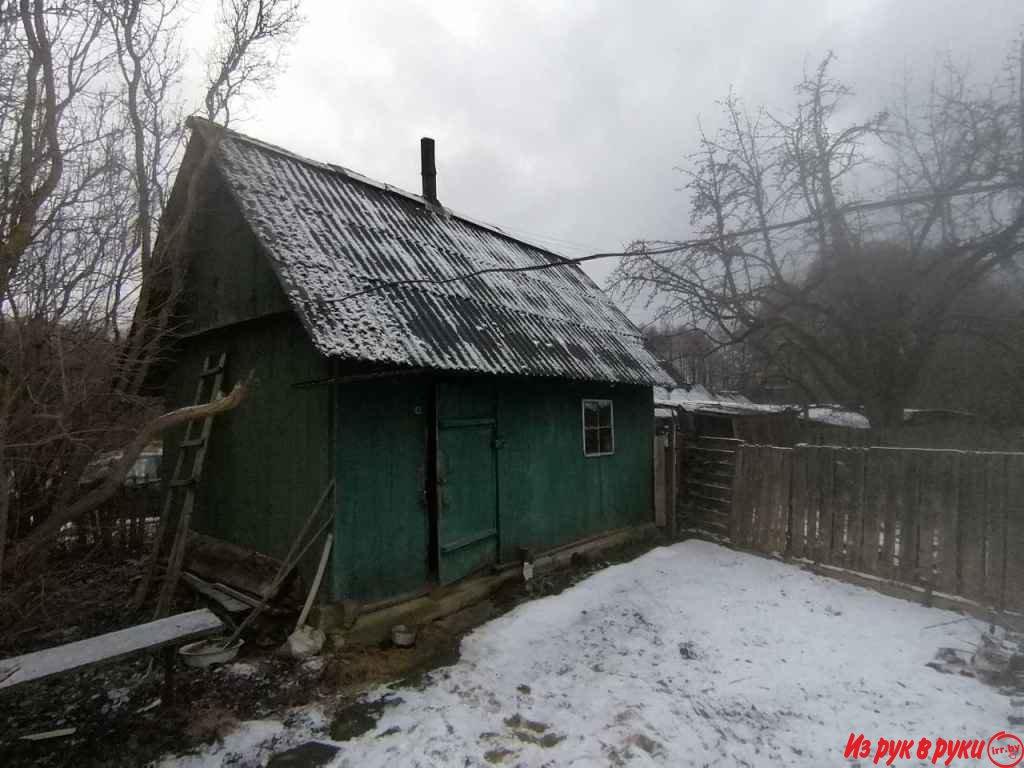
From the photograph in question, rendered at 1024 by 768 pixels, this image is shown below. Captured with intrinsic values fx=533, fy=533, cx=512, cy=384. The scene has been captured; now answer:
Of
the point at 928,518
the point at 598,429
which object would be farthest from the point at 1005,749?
the point at 598,429

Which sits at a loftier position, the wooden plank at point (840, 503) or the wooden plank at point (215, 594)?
the wooden plank at point (840, 503)

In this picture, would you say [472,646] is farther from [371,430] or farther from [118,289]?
[118,289]

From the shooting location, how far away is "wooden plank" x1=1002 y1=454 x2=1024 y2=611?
213 inches

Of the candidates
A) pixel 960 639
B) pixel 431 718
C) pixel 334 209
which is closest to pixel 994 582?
pixel 960 639

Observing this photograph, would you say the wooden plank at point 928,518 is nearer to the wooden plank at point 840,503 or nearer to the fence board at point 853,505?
the fence board at point 853,505

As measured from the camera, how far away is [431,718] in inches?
159

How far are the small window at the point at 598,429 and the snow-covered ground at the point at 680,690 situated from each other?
2.63 m

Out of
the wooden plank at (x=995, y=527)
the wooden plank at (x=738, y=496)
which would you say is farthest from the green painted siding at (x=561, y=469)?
the wooden plank at (x=995, y=527)

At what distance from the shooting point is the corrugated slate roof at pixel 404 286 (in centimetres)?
541

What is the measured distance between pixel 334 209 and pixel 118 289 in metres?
3.07

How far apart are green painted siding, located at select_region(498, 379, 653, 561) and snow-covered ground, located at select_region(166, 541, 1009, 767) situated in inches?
49.0

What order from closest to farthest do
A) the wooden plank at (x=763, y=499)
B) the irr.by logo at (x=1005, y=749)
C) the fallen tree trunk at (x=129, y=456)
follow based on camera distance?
the irr.by logo at (x=1005, y=749)
the fallen tree trunk at (x=129, y=456)
the wooden plank at (x=763, y=499)

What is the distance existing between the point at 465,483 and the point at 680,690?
314 centimetres

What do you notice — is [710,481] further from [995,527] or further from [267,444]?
[267,444]
